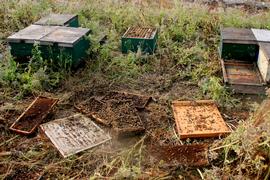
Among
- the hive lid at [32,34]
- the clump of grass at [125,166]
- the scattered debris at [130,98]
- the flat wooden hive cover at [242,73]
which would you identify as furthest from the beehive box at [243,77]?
the hive lid at [32,34]

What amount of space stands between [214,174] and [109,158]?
1.20 m

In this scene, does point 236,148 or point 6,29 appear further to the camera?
point 6,29

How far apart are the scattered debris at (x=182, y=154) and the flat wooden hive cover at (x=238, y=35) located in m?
2.30

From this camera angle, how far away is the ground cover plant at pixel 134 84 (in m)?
4.07

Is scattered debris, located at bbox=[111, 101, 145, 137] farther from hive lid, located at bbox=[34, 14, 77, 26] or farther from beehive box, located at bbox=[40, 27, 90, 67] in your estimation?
hive lid, located at bbox=[34, 14, 77, 26]

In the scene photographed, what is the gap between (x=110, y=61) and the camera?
6.55m

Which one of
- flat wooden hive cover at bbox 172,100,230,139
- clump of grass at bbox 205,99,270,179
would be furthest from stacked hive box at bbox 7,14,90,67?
clump of grass at bbox 205,99,270,179

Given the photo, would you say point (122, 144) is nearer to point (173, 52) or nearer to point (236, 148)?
point (236, 148)

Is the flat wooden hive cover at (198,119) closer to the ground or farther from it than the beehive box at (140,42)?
closer to the ground

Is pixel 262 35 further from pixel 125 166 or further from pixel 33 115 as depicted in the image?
pixel 33 115

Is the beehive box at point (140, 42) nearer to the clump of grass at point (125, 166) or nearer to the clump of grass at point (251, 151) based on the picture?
the clump of grass at point (125, 166)

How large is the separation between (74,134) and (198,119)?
1.64 metres

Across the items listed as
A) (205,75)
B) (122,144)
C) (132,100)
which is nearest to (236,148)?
(122,144)

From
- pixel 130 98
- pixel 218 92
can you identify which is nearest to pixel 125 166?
pixel 130 98
